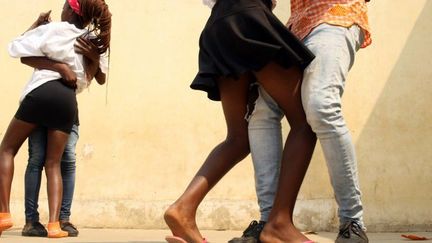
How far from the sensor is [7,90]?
5.91 m

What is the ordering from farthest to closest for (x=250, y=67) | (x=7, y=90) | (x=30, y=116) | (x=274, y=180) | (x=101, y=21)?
(x=7, y=90), (x=101, y=21), (x=30, y=116), (x=274, y=180), (x=250, y=67)

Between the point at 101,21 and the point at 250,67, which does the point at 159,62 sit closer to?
the point at 101,21

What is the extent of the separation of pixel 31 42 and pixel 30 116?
1.51ft

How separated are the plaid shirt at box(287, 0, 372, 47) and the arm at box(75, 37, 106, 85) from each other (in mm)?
1766

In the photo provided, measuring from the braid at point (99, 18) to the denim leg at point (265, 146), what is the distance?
171cm

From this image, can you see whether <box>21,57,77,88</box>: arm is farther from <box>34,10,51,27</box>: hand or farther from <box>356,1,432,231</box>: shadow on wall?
<box>356,1,432,231</box>: shadow on wall

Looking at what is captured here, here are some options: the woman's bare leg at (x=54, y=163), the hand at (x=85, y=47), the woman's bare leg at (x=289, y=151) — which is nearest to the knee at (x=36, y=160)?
the woman's bare leg at (x=54, y=163)

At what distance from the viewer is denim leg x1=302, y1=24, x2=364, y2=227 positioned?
306cm

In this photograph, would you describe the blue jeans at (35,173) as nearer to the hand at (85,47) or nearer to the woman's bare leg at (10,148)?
the woman's bare leg at (10,148)

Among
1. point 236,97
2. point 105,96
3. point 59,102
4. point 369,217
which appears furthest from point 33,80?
point 369,217

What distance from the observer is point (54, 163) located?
15.3 ft

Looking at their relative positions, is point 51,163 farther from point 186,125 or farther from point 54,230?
point 186,125

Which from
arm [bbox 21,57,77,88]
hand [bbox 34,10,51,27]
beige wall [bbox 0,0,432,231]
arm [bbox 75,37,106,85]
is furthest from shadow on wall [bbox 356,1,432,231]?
hand [bbox 34,10,51,27]

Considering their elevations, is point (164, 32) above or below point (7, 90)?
above
